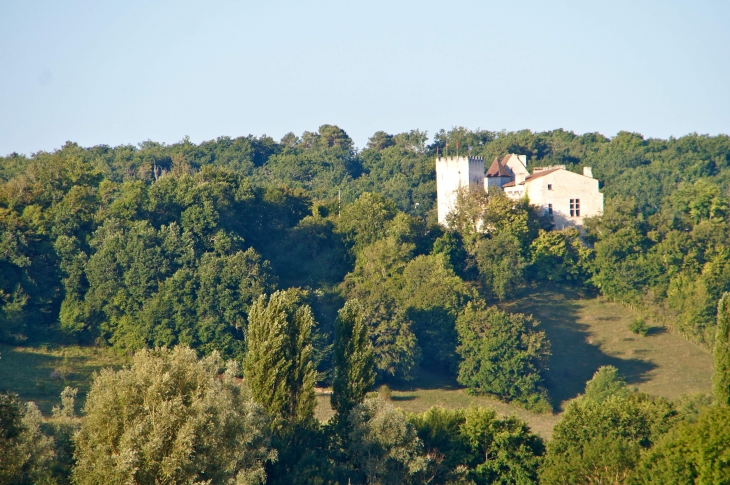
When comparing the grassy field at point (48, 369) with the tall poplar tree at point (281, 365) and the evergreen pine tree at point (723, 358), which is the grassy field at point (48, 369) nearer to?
the tall poplar tree at point (281, 365)

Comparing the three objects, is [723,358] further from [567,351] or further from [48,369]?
[48,369]

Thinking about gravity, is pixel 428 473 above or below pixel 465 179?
below

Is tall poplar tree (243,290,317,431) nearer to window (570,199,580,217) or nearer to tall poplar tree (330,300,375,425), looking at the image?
tall poplar tree (330,300,375,425)

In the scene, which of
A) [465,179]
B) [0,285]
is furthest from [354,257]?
[0,285]

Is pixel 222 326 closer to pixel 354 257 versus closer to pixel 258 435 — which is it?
pixel 354 257

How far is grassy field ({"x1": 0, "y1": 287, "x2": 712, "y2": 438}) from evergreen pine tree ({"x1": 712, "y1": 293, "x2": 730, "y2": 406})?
13.6 m

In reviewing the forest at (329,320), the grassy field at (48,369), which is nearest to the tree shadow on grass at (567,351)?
the forest at (329,320)

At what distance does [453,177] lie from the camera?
72.4 metres

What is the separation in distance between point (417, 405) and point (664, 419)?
16.2 meters

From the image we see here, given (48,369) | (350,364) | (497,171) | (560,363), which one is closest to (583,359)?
(560,363)

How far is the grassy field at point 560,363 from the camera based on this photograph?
162 feet

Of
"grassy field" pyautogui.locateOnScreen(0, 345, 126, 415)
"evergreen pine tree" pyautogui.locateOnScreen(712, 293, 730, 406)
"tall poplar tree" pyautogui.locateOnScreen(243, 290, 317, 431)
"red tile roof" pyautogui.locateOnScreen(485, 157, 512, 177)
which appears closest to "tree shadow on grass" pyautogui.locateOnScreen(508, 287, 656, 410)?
"red tile roof" pyautogui.locateOnScreen(485, 157, 512, 177)

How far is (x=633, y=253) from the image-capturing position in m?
66.8

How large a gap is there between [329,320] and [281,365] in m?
21.1
